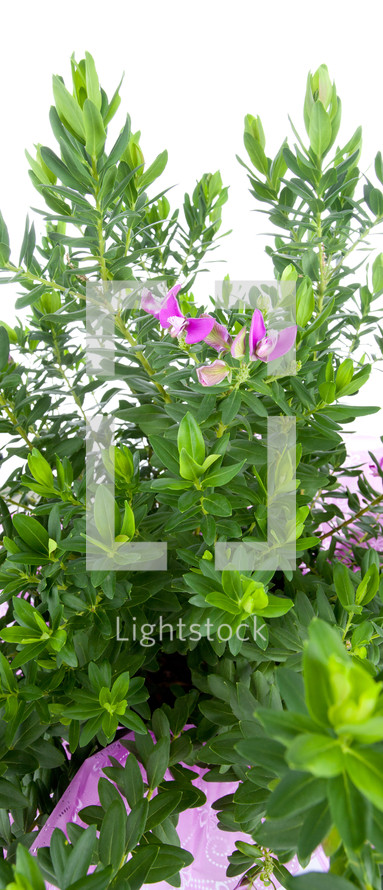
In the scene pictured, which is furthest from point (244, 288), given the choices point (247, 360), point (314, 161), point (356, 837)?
point (356, 837)

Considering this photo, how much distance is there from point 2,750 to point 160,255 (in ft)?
2.16

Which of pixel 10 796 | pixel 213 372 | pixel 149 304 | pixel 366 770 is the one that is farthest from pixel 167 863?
pixel 149 304

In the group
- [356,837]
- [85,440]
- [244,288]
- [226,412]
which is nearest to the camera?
[356,837]

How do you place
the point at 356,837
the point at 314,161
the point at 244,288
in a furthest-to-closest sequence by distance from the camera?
1. the point at 244,288
2. the point at 314,161
3. the point at 356,837

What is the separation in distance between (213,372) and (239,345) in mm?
31

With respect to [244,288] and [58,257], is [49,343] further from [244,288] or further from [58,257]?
[244,288]

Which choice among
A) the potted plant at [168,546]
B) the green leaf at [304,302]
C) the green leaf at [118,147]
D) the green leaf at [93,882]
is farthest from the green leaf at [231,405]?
the green leaf at [93,882]

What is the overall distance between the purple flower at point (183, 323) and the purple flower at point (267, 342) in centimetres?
4

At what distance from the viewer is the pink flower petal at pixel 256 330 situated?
1.57 ft

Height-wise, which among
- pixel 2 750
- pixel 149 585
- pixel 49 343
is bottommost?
pixel 2 750

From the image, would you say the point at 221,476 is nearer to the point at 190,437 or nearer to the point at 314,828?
the point at 190,437

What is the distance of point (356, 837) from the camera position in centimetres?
27

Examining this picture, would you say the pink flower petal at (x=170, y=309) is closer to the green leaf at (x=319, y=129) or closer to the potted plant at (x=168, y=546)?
the potted plant at (x=168, y=546)

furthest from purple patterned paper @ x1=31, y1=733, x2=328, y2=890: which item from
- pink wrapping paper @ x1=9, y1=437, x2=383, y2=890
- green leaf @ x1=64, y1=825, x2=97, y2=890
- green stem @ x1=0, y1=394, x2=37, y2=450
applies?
green stem @ x1=0, y1=394, x2=37, y2=450
